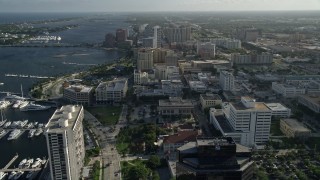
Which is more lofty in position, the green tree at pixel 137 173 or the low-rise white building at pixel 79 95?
the low-rise white building at pixel 79 95

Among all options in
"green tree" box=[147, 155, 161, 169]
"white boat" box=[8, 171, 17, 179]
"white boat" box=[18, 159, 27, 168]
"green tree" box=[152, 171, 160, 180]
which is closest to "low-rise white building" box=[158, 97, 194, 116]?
"green tree" box=[147, 155, 161, 169]

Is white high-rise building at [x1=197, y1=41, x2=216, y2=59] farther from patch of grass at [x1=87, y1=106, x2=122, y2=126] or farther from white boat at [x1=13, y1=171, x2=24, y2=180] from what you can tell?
white boat at [x1=13, y1=171, x2=24, y2=180]

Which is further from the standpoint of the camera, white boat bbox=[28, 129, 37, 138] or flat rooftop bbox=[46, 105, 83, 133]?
white boat bbox=[28, 129, 37, 138]

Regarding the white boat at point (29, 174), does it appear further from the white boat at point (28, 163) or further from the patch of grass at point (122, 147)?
the patch of grass at point (122, 147)

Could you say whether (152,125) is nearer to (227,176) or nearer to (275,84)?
(227,176)

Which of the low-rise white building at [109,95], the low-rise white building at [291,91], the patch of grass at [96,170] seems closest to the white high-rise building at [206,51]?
the low-rise white building at [291,91]

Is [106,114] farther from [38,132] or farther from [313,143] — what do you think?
[313,143]
